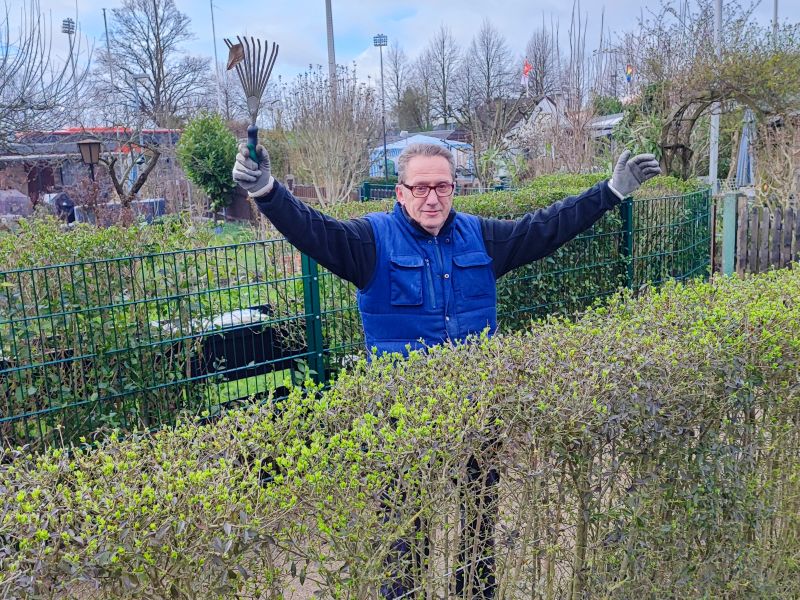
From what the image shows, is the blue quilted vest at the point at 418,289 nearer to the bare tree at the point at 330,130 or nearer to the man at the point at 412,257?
the man at the point at 412,257

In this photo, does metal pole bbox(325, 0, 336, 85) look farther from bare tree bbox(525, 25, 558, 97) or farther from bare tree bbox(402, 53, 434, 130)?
bare tree bbox(402, 53, 434, 130)

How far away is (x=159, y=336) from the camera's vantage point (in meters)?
4.32

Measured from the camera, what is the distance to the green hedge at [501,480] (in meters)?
1.53

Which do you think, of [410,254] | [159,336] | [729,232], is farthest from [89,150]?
[410,254]

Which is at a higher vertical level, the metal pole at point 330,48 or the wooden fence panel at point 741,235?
the metal pole at point 330,48

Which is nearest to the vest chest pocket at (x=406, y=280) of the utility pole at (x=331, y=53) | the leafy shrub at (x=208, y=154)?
the utility pole at (x=331, y=53)

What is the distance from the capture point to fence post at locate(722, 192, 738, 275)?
31.0 ft

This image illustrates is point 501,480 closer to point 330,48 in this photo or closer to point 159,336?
point 159,336

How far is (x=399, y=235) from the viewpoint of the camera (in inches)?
125

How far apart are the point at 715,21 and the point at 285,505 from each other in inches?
691

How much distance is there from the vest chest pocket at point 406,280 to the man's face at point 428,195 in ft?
0.53

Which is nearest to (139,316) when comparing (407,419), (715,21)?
(407,419)

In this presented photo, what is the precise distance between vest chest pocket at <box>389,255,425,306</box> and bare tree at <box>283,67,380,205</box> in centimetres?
1339

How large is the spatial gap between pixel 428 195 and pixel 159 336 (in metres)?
2.05
